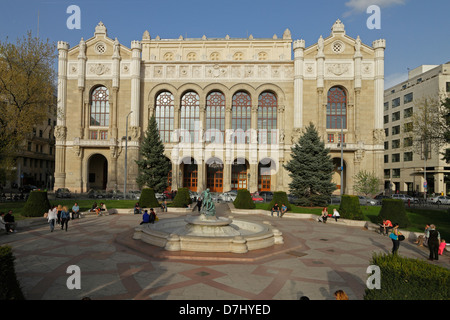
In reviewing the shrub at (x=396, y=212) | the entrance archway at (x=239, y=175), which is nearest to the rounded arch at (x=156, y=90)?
the entrance archway at (x=239, y=175)

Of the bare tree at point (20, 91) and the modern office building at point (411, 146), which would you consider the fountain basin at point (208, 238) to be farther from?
the modern office building at point (411, 146)

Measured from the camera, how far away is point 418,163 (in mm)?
48219

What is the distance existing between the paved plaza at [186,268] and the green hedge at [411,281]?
1912mm

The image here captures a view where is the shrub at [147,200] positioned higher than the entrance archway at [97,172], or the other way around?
the entrance archway at [97,172]

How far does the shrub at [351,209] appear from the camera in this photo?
20.3 m

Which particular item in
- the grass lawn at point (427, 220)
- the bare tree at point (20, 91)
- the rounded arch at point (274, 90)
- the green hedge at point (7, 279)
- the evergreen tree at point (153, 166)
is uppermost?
the rounded arch at point (274, 90)

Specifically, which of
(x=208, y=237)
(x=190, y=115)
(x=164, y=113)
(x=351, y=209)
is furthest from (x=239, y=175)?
(x=208, y=237)

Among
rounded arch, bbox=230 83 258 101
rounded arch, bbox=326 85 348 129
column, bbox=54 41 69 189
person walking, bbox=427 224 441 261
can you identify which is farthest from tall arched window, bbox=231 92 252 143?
person walking, bbox=427 224 441 261

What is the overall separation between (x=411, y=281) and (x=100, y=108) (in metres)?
47.1

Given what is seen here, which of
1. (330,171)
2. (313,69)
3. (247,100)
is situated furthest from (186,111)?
(330,171)

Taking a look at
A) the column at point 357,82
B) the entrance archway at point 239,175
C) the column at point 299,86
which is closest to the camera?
the column at point 357,82

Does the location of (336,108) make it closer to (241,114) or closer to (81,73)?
(241,114)

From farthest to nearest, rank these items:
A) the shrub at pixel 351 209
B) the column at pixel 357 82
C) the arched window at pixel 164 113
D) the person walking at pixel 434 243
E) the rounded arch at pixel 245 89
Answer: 1. the arched window at pixel 164 113
2. the rounded arch at pixel 245 89
3. the column at pixel 357 82
4. the shrub at pixel 351 209
5. the person walking at pixel 434 243

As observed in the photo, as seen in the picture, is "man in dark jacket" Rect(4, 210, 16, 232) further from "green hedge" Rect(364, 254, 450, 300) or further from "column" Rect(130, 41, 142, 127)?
"column" Rect(130, 41, 142, 127)
